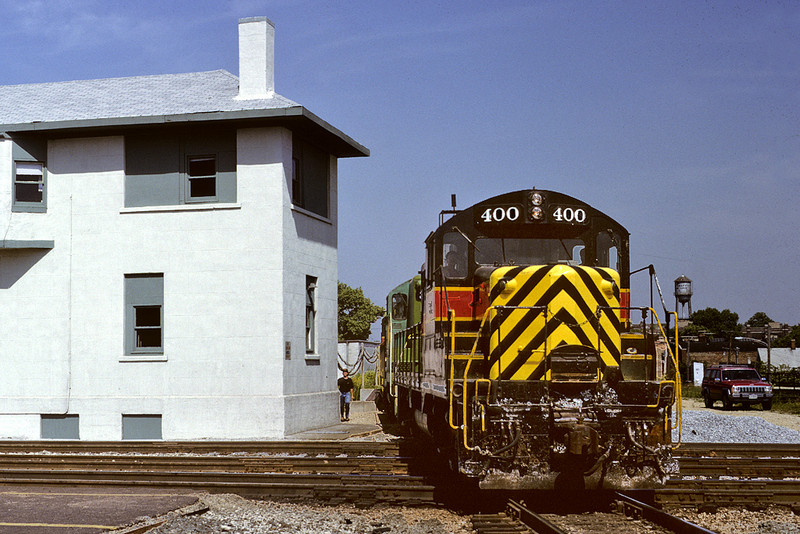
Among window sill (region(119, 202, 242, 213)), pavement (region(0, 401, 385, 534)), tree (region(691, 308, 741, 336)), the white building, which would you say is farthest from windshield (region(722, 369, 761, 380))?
tree (region(691, 308, 741, 336))

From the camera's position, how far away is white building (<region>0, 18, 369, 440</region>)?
2081cm

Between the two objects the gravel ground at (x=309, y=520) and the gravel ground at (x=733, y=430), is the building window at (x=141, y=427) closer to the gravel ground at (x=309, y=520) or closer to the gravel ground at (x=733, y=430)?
the gravel ground at (x=309, y=520)

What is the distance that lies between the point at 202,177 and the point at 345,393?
298 inches

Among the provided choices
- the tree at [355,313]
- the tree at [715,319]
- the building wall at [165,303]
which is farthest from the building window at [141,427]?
the tree at [715,319]

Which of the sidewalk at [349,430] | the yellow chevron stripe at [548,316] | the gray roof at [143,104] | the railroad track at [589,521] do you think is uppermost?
the gray roof at [143,104]

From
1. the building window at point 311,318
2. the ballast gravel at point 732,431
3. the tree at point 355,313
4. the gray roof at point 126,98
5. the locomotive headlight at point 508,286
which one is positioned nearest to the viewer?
the locomotive headlight at point 508,286

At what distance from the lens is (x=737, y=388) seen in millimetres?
33750

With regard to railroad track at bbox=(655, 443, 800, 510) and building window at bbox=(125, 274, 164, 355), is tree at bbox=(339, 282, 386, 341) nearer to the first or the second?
building window at bbox=(125, 274, 164, 355)

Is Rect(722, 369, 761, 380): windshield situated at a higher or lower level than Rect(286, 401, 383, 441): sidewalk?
higher

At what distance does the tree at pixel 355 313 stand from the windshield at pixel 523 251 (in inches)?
2714

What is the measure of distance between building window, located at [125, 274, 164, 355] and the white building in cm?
4

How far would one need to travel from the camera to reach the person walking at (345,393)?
24172mm

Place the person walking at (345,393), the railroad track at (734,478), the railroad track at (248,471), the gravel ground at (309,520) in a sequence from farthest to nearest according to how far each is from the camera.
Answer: the person walking at (345,393) → the railroad track at (248,471) → the railroad track at (734,478) → the gravel ground at (309,520)

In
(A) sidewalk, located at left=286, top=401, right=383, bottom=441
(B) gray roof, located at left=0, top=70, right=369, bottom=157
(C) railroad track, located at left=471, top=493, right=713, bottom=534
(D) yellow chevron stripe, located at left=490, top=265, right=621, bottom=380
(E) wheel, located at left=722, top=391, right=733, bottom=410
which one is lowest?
(E) wheel, located at left=722, top=391, right=733, bottom=410
